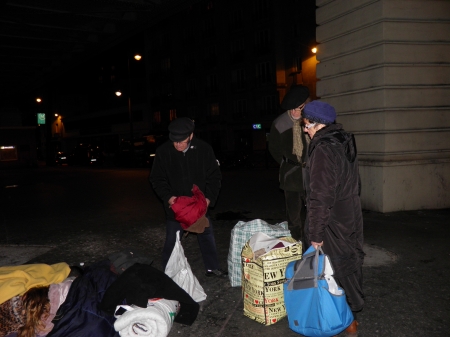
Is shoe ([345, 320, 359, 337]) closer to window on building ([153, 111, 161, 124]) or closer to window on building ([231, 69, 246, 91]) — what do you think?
window on building ([231, 69, 246, 91])

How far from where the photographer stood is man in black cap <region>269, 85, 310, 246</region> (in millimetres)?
4629

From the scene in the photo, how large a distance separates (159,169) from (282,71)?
1572 inches

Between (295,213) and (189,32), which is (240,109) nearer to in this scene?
(189,32)

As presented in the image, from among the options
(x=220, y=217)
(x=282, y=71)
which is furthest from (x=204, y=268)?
(x=282, y=71)

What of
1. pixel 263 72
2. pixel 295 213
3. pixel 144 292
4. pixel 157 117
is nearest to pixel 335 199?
pixel 144 292

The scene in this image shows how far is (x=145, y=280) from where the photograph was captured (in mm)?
3322

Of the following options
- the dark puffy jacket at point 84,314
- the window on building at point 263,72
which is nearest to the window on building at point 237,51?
the window on building at point 263,72

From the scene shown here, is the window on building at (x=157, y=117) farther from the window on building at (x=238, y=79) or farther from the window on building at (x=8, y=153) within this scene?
the window on building at (x=8, y=153)

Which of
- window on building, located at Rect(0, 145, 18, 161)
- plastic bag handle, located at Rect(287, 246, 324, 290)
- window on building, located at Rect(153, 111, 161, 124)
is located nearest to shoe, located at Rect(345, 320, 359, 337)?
plastic bag handle, located at Rect(287, 246, 324, 290)

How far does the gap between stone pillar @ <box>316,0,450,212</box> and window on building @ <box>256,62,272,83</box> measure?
35672 mm

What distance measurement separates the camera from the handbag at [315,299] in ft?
9.18

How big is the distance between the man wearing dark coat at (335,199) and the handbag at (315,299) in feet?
0.61

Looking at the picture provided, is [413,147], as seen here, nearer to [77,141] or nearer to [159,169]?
[159,169]

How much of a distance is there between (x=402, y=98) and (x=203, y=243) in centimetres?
541
